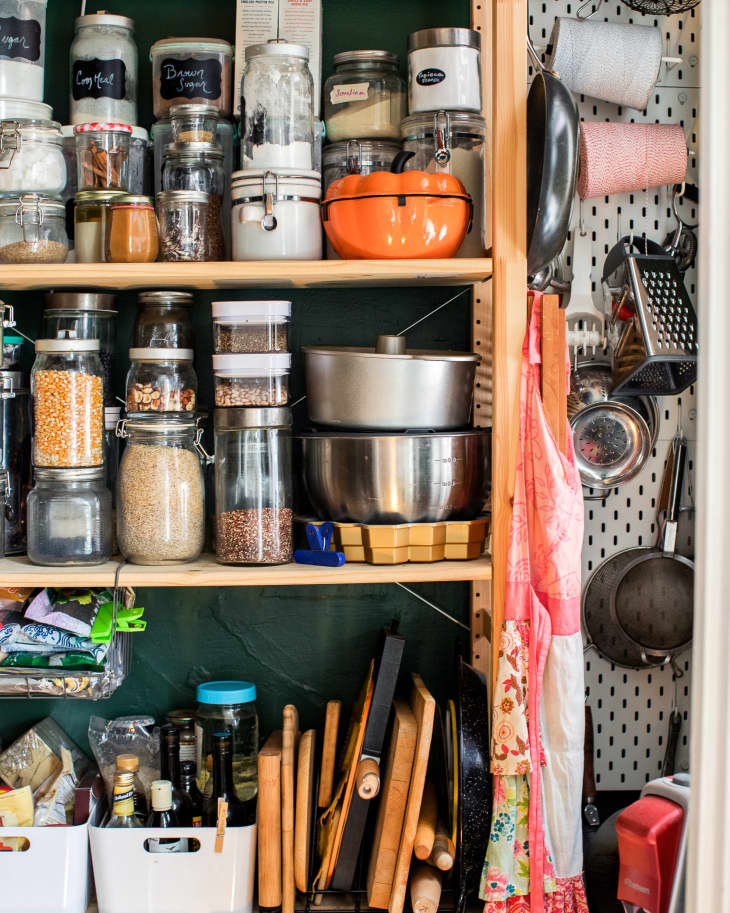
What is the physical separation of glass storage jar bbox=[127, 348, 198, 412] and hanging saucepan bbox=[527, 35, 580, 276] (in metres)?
0.56

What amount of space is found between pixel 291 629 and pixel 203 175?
2.66 ft

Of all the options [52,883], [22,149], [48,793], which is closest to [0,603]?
[48,793]

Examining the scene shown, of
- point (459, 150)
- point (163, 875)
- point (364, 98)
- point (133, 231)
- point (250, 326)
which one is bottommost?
point (163, 875)

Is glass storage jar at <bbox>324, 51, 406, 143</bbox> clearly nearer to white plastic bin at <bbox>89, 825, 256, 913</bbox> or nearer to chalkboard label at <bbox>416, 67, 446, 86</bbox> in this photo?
chalkboard label at <bbox>416, 67, 446, 86</bbox>

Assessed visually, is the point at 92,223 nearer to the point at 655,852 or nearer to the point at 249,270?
the point at 249,270

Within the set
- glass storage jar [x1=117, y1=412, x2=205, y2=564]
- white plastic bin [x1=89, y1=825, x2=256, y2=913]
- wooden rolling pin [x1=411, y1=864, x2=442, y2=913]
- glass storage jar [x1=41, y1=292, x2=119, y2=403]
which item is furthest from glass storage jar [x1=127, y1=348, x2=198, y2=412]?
wooden rolling pin [x1=411, y1=864, x2=442, y2=913]

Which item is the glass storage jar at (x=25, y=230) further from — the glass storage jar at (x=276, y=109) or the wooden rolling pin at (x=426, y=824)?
the wooden rolling pin at (x=426, y=824)

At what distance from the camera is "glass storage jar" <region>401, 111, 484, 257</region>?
59.5 inches

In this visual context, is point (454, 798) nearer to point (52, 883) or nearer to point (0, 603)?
point (52, 883)

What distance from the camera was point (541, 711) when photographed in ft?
4.70

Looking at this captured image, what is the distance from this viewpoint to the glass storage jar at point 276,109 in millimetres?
1495

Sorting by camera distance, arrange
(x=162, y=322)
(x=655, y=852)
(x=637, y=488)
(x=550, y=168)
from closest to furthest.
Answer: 1. (x=655, y=852)
2. (x=550, y=168)
3. (x=162, y=322)
4. (x=637, y=488)

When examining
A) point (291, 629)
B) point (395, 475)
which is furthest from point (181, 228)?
point (291, 629)

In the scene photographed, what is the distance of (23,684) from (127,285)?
2.16ft
